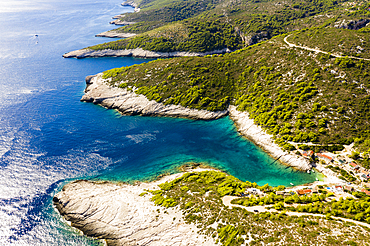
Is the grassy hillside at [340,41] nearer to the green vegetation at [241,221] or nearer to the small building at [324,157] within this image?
the small building at [324,157]

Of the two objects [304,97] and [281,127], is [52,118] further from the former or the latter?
[304,97]

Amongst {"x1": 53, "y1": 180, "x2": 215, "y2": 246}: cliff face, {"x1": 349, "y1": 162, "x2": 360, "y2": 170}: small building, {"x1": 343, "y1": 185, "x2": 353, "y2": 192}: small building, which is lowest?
{"x1": 53, "y1": 180, "x2": 215, "y2": 246}: cliff face

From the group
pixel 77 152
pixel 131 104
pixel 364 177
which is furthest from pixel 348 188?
pixel 131 104

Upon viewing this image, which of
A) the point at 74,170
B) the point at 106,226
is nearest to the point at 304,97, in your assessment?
the point at 106,226

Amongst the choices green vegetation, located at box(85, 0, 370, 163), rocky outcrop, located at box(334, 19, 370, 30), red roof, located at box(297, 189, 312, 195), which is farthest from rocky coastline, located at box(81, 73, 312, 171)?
rocky outcrop, located at box(334, 19, 370, 30)

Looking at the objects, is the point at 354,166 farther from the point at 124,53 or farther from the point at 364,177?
the point at 124,53

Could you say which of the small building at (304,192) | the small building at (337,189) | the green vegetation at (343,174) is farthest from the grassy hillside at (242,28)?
the small building at (337,189)

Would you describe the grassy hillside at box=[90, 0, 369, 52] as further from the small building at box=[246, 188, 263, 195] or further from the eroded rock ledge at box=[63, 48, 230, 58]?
the small building at box=[246, 188, 263, 195]
